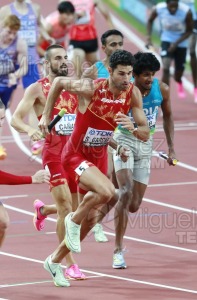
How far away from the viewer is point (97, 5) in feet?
71.9

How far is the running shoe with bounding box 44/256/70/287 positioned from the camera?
11.6 meters

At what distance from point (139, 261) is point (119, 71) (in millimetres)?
2336

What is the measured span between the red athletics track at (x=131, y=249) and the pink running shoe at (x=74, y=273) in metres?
0.10

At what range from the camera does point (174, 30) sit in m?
21.8

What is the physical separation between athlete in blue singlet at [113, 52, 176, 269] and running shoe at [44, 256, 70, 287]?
38.0 inches

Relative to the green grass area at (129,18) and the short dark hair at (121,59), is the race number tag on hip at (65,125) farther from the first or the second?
the green grass area at (129,18)

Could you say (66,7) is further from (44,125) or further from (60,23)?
(44,125)

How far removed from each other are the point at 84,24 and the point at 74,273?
1125cm

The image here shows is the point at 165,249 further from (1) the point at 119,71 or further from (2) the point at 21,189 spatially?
(2) the point at 21,189

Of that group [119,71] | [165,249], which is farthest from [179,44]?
[119,71]

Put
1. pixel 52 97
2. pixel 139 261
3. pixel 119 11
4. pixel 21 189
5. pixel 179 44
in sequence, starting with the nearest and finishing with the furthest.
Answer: pixel 52 97
pixel 139 261
pixel 21 189
pixel 179 44
pixel 119 11

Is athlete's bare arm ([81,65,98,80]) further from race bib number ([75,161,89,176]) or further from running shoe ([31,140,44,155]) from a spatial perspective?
running shoe ([31,140,44,155])

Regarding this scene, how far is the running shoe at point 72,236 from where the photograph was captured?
11263 mm

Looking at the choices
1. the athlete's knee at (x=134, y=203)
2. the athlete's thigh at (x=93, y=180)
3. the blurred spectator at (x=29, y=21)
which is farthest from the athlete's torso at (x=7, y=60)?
the athlete's thigh at (x=93, y=180)
